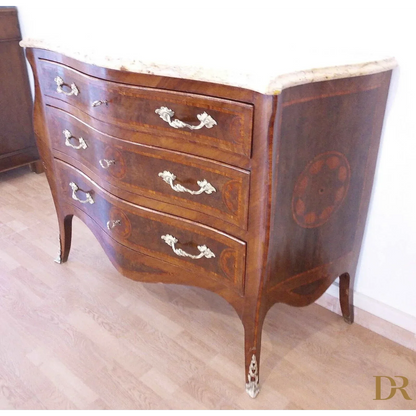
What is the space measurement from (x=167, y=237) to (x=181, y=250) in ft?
0.19

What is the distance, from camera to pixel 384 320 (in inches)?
56.4

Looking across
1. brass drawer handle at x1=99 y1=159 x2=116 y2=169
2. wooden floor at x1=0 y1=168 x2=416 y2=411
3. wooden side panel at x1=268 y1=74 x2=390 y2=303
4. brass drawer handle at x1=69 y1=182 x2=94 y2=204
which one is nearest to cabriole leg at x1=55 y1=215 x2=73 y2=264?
wooden floor at x1=0 y1=168 x2=416 y2=411

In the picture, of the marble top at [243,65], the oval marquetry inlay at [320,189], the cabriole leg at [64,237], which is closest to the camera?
the marble top at [243,65]

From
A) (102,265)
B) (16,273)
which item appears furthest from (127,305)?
(16,273)

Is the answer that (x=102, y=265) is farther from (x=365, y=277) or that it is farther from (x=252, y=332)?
(x=365, y=277)

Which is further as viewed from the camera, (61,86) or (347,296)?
(347,296)

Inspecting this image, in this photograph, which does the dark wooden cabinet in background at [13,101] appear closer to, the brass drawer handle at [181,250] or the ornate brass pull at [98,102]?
the ornate brass pull at [98,102]

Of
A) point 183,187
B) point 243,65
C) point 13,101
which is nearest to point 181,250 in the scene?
point 183,187

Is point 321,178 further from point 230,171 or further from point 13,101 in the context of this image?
point 13,101

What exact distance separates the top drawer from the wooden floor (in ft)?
2.32

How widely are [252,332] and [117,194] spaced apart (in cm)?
56

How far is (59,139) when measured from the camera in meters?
1.45

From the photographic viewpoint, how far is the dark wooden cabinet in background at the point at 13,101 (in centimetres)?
228

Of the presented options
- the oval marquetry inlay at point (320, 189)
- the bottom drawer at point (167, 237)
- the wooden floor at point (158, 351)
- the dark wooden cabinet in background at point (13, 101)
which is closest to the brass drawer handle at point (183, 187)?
the bottom drawer at point (167, 237)
